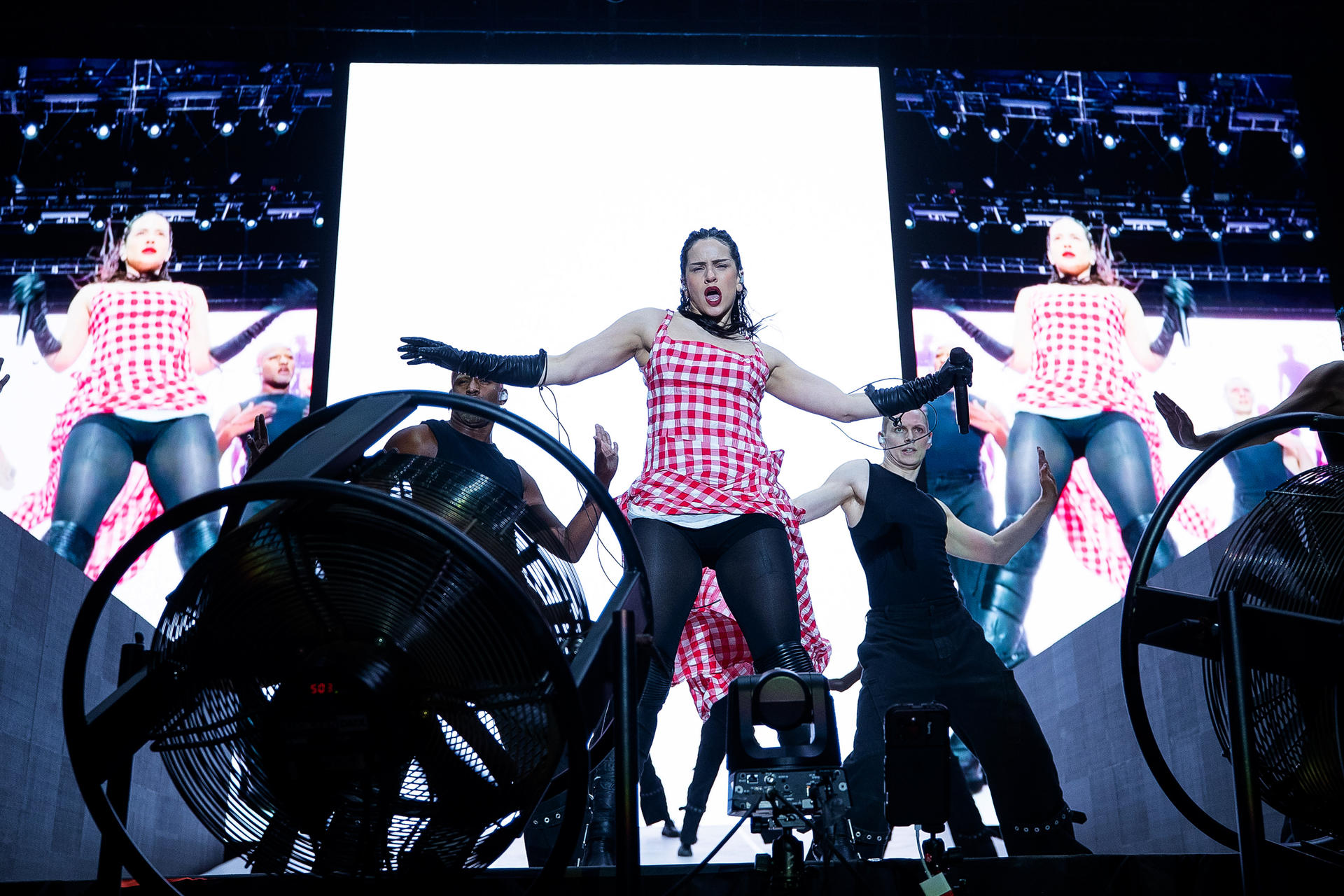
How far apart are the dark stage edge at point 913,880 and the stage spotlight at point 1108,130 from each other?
15.5 feet

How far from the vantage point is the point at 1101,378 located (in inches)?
211

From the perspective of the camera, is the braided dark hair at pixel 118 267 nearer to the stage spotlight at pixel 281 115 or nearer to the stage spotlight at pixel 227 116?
the stage spotlight at pixel 227 116

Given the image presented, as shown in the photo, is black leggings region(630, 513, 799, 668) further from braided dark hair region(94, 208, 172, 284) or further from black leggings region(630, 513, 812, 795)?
braided dark hair region(94, 208, 172, 284)

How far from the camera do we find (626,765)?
4.71 feet

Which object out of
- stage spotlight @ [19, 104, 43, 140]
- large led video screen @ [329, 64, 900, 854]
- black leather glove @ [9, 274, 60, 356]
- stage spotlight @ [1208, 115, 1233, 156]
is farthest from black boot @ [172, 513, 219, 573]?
stage spotlight @ [1208, 115, 1233, 156]

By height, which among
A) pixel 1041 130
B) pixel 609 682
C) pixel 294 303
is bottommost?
pixel 609 682

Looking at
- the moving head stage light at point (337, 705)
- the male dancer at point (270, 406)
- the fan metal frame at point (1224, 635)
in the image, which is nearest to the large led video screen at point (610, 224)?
the male dancer at point (270, 406)

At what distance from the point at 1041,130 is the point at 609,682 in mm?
5136

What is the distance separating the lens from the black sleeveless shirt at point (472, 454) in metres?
3.38

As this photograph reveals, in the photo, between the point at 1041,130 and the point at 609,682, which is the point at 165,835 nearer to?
the point at 609,682

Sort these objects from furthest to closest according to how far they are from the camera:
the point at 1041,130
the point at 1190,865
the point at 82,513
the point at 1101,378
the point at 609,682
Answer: the point at 1041,130
the point at 1101,378
the point at 82,513
the point at 1190,865
the point at 609,682

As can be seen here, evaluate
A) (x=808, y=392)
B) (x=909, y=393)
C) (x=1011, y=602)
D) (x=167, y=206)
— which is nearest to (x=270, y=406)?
(x=167, y=206)

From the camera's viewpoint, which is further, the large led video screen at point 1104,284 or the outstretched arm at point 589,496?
the large led video screen at point 1104,284

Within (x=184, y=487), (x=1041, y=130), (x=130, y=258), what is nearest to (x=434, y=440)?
(x=184, y=487)
